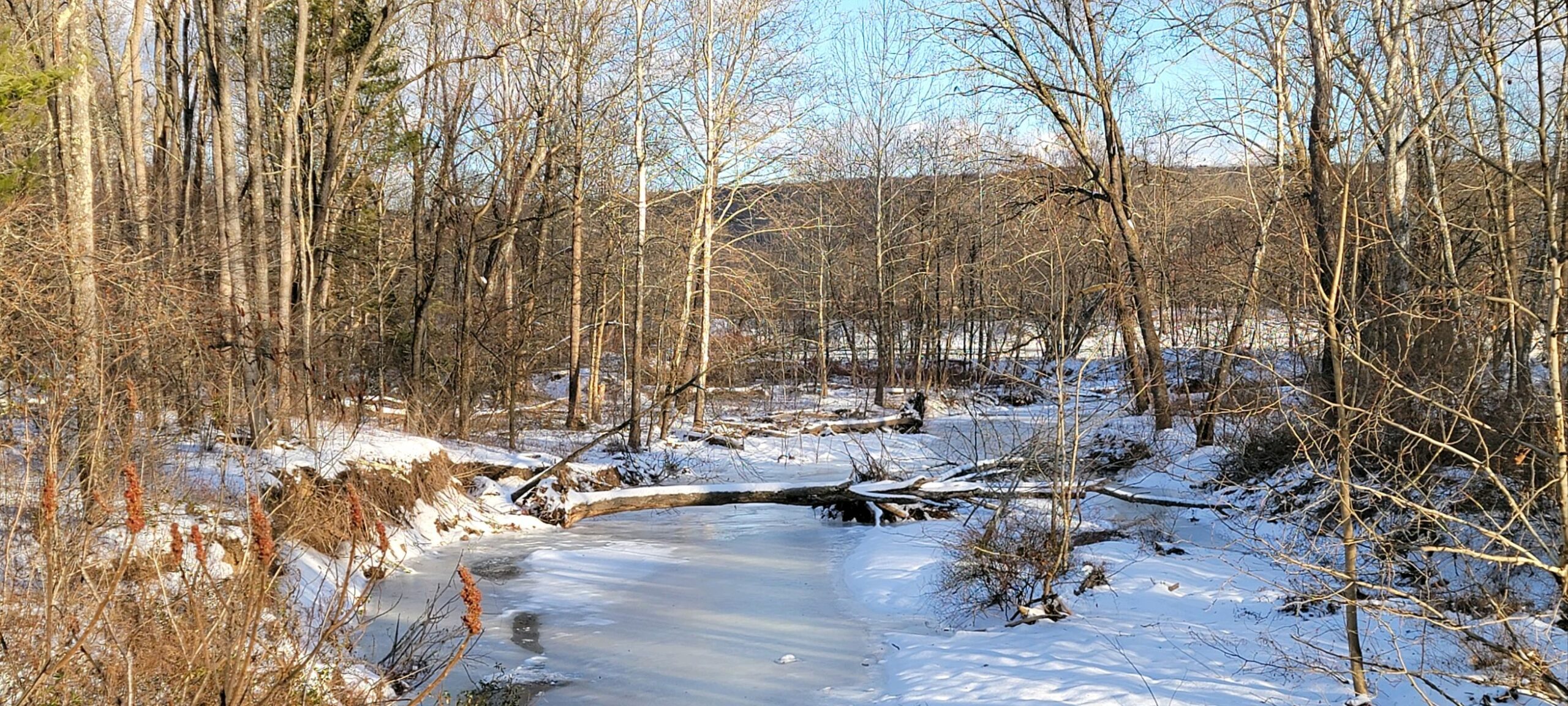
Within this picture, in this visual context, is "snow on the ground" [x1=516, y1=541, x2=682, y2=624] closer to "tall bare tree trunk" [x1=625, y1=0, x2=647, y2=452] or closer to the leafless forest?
the leafless forest

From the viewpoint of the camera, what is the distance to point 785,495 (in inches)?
631

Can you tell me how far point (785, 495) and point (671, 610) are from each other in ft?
18.8

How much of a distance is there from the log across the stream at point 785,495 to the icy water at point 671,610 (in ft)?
0.85

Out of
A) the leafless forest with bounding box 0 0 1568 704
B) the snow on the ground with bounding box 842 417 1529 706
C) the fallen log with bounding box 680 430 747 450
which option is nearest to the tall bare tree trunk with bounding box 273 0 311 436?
the leafless forest with bounding box 0 0 1568 704

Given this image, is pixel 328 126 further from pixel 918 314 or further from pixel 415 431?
pixel 918 314

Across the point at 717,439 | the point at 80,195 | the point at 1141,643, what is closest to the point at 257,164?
the point at 80,195

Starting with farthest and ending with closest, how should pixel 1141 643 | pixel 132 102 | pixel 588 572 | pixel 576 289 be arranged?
pixel 132 102 < pixel 576 289 < pixel 588 572 < pixel 1141 643

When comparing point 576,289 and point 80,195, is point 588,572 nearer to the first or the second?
point 80,195

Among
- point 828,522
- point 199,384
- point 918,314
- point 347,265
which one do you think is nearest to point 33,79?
point 199,384

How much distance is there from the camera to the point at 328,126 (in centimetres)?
1909

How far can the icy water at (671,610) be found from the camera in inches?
323

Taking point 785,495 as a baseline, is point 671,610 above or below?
below

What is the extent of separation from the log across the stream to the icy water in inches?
10.2

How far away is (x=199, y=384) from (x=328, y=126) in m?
7.78
